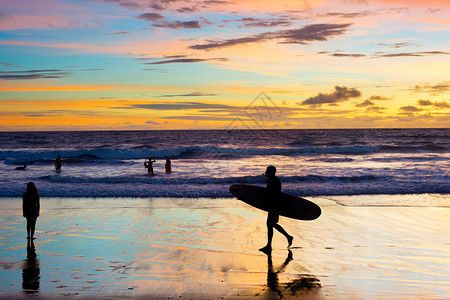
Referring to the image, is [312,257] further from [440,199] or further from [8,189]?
[8,189]

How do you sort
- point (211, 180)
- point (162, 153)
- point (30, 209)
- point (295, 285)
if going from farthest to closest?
point (162, 153) < point (211, 180) < point (30, 209) < point (295, 285)

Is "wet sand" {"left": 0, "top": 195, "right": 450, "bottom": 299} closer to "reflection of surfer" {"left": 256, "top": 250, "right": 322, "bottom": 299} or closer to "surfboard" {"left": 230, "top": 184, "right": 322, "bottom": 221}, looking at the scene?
"reflection of surfer" {"left": 256, "top": 250, "right": 322, "bottom": 299}

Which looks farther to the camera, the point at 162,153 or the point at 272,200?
the point at 162,153

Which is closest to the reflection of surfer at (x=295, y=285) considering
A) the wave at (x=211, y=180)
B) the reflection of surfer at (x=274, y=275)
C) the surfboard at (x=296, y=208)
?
the reflection of surfer at (x=274, y=275)

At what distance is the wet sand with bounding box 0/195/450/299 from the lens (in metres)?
6.48

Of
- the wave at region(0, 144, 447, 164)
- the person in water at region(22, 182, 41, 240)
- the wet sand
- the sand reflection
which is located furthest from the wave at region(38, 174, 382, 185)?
the wave at region(0, 144, 447, 164)

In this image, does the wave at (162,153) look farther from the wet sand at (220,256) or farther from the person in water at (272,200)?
the person in water at (272,200)

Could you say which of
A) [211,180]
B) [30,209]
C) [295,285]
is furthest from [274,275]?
[211,180]

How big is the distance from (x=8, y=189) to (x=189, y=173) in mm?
11859

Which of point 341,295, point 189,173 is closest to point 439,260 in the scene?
point 341,295

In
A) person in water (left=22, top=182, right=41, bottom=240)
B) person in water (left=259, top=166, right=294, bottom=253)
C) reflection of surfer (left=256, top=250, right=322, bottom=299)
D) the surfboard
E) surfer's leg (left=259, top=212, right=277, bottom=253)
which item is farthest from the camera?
the surfboard

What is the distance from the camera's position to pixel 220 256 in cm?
825

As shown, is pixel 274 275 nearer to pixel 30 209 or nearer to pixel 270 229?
pixel 270 229

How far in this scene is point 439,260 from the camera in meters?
7.99
